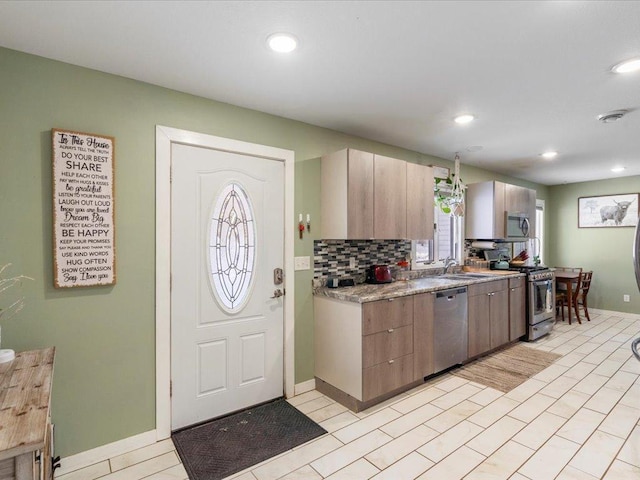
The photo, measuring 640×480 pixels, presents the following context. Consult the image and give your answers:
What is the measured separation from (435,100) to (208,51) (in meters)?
1.69

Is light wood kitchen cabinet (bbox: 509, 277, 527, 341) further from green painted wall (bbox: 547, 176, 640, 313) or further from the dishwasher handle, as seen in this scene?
green painted wall (bbox: 547, 176, 640, 313)

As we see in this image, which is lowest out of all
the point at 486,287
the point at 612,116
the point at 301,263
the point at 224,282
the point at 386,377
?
the point at 386,377

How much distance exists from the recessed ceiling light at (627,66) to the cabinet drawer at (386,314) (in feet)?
6.87

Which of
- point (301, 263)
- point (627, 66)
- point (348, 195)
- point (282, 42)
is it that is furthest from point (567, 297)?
point (282, 42)

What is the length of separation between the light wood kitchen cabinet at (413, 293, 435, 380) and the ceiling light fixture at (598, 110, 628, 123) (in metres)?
2.12

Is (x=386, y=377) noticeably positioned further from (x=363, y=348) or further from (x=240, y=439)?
(x=240, y=439)

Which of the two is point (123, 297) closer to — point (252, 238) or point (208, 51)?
point (252, 238)

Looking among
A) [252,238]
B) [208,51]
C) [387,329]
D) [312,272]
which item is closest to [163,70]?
[208,51]

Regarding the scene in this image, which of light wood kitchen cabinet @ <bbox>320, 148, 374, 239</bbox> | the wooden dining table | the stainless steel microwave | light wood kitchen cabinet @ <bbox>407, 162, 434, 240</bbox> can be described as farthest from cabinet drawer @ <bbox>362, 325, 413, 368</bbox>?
the wooden dining table

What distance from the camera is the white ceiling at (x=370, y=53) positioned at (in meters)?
1.58

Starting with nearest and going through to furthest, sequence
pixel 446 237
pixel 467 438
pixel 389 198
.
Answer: pixel 467 438 → pixel 389 198 → pixel 446 237

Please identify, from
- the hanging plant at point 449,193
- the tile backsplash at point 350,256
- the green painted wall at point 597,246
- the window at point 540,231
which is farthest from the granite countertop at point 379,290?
the green painted wall at point 597,246

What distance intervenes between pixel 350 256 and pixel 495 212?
2.45 metres

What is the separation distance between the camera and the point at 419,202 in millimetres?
3525
